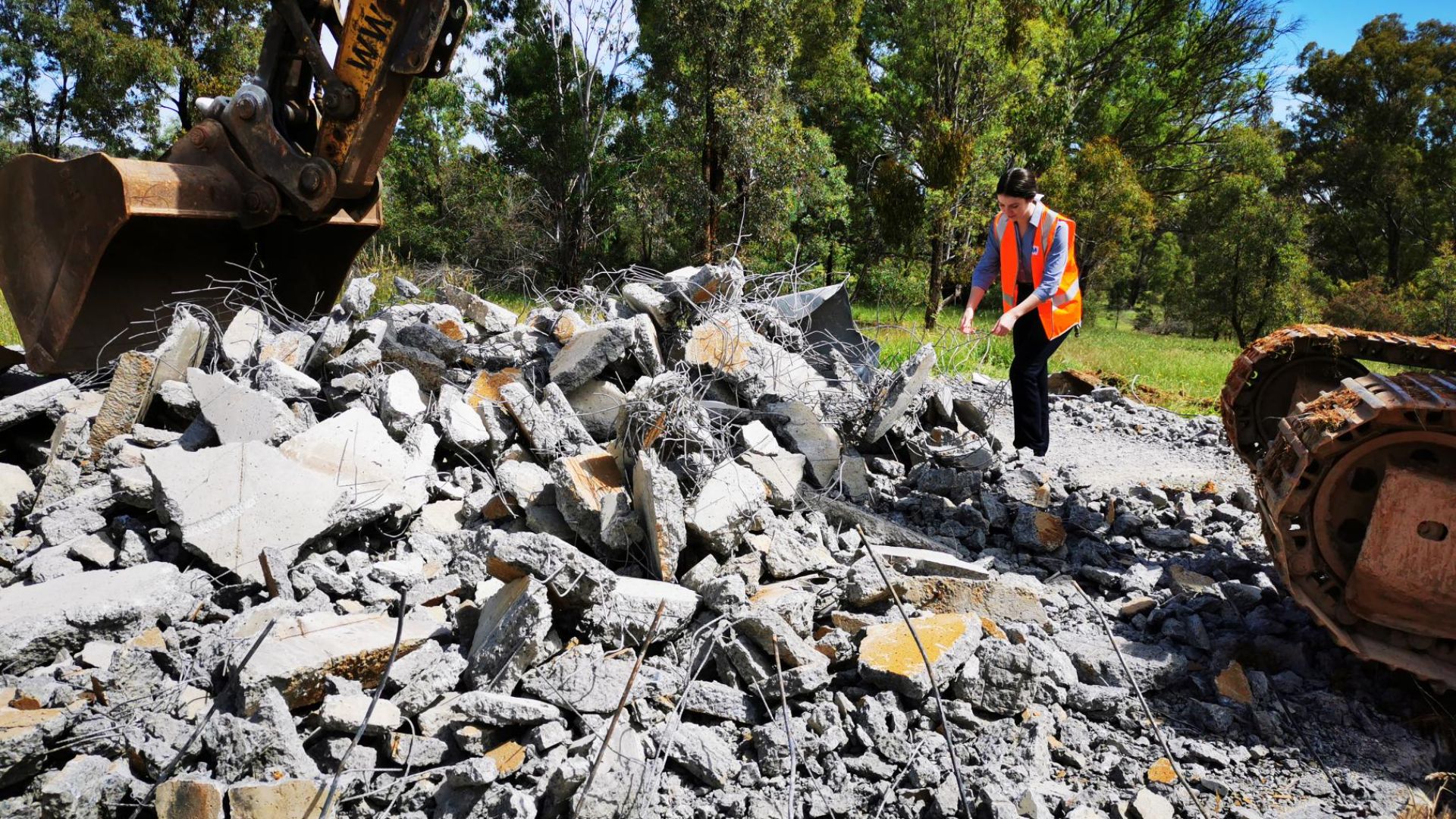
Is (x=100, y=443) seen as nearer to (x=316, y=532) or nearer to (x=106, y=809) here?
(x=316, y=532)

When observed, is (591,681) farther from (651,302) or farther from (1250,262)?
(1250,262)

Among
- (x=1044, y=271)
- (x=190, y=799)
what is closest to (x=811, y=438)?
(x=1044, y=271)

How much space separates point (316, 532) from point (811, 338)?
3467 millimetres

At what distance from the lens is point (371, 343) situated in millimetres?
5016

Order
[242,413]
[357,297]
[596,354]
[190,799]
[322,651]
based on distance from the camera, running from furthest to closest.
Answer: [357,297] → [596,354] → [242,413] → [322,651] → [190,799]

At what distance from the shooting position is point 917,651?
9.31 ft

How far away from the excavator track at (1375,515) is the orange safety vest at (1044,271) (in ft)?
6.18

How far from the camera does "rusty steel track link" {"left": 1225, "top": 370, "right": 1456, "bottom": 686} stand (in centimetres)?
295

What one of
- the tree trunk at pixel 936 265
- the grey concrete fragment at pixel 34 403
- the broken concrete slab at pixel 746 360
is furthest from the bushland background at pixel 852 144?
the grey concrete fragment at pixel 34 403

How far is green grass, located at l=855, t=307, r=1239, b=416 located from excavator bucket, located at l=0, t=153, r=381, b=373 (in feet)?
14.8

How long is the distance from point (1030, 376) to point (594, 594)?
345cm

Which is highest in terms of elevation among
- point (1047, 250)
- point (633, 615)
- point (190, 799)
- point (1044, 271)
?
point (1047, 250)

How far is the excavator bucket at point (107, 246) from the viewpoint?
4.59m

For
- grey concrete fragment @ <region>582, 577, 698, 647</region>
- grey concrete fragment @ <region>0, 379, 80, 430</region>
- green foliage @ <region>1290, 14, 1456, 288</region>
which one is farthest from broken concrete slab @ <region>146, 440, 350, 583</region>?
green foliage @ <region>1290, 14, 1456, 288</region>
